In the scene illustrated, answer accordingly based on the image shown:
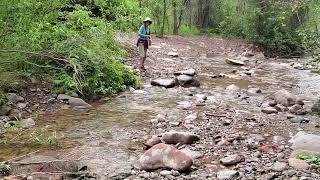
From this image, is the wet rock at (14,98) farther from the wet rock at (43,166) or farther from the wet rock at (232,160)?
the wet rock at (232,160)

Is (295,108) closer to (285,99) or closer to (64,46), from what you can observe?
(285,99)

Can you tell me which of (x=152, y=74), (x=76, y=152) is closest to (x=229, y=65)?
(x=152, y=74)

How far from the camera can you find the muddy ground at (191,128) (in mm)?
6758

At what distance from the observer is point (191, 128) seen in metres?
9.00

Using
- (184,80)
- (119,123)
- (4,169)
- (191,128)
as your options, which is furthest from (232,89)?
(4,169)

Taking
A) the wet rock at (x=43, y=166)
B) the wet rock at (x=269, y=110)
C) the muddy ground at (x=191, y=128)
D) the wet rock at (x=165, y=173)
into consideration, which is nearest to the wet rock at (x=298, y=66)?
the muddy ground at (x=191, y=128)

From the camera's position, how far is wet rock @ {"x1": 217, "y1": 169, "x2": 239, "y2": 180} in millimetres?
6336

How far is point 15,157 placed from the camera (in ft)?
23.1

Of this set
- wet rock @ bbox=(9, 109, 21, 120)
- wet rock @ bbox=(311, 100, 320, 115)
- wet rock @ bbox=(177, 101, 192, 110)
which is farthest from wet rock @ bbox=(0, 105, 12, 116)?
wet rock @ bbox=(311, 100, 320, 115)

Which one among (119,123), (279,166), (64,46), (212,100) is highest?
(64,46)

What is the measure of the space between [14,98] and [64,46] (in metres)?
1.62

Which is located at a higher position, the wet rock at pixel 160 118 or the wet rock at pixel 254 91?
the wet rock at pixel 160 118

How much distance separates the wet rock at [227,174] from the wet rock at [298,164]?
89 cm

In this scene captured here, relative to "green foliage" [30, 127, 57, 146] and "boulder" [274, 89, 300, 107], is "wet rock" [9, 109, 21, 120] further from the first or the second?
"boulder" [274, 89, 300, 107]
